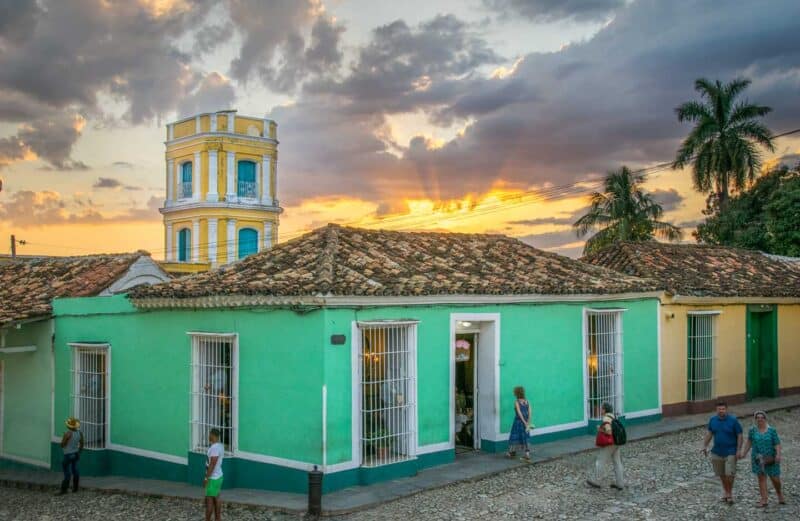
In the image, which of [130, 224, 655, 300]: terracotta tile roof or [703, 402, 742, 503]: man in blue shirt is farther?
[130, 224, 655, 300]: terracotta tile roof

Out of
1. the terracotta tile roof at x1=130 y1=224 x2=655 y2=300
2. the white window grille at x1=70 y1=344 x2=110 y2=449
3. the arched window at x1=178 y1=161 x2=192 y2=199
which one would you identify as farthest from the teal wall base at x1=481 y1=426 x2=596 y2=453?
the arched window at x1=178 y1=161 x2=192 y2=199

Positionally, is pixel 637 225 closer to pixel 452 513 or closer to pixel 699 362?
pixel 699 362

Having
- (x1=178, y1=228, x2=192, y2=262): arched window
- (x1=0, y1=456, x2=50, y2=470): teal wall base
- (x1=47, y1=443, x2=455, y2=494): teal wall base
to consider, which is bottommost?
(x1=0, y1=456, x2=50, y2=470): teal wall base

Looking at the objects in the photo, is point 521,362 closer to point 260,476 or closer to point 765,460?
point 765,460

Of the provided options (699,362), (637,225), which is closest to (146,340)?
(699,362)

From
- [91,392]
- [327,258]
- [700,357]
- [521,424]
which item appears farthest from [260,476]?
[700,357]

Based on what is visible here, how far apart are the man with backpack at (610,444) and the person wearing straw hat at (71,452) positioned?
25.7 feet

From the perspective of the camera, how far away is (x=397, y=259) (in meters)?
13.3

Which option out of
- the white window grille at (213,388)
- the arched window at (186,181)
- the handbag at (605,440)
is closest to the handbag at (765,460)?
the handbag at (605,440)

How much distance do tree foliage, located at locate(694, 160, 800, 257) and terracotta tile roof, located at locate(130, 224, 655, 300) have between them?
13.7 metres

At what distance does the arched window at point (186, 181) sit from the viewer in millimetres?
39094

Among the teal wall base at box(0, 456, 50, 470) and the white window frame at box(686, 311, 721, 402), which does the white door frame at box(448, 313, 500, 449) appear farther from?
the teal wall base at box(0, 456, 50, 470)

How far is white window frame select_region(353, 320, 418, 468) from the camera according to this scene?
11055 mm

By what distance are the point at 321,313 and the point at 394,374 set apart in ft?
5.62
